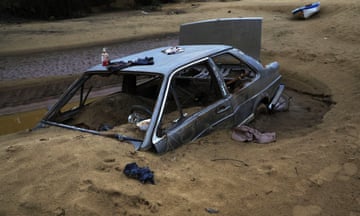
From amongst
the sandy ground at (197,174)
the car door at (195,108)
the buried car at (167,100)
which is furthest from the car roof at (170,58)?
the sandy ground at (197,174)

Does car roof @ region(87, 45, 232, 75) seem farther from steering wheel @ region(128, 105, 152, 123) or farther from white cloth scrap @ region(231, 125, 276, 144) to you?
white cloth scrap @ region(231, 125, 276, 144)

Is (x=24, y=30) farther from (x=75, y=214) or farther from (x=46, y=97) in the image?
(x=75, y=214)

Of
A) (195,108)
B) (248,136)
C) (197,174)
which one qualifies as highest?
(195,108)

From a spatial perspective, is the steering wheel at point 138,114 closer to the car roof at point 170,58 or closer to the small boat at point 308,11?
the car roof at point 170,58

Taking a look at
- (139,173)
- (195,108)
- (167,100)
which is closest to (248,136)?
(195,108)

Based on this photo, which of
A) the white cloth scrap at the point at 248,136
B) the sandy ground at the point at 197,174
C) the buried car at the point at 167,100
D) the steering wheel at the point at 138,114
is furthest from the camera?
the white cloth scrap at the point at 248,136

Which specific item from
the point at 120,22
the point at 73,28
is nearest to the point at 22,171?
the point at 73,28

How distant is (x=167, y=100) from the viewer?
4.36m

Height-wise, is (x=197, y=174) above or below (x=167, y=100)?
below

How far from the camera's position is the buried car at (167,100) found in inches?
162

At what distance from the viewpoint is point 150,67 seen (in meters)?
4.52

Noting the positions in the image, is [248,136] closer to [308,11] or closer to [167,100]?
[167,100]

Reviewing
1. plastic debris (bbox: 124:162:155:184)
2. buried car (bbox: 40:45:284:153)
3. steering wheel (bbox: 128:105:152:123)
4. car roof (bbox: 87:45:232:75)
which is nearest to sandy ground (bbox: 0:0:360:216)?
plastic debris (bbox: 124:162:155:184)

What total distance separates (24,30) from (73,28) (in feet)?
6.68
